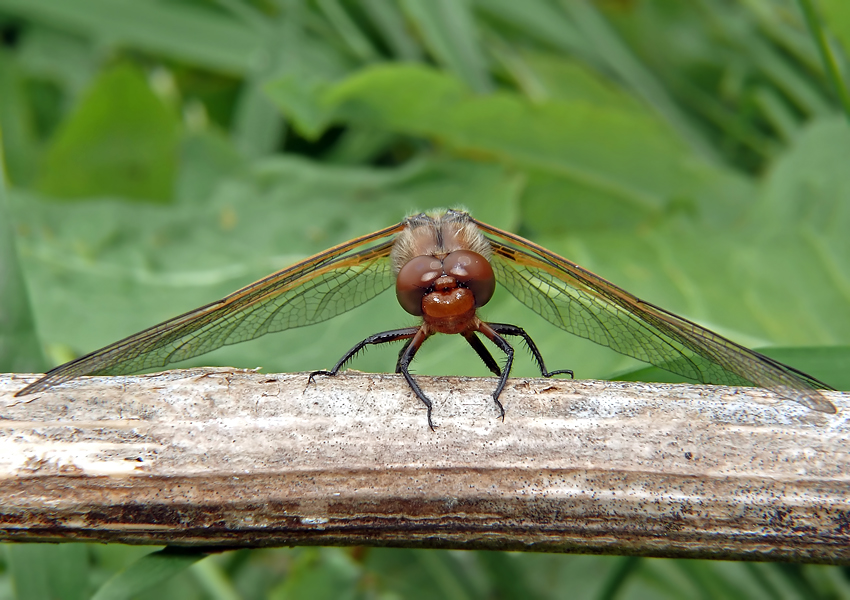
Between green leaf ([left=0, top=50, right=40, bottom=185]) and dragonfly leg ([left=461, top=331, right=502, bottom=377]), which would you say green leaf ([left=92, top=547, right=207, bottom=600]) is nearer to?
dragonfly leg ([left=461, top=331, right=502, bottom=377])

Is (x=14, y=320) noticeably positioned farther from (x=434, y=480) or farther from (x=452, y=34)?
(x=452, y=34)

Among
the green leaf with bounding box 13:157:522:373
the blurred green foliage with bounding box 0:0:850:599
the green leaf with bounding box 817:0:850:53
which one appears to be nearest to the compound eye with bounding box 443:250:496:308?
the blurred green foliage with bounding box 0:0:850:599

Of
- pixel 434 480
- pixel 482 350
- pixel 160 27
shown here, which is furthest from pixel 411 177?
pixel 434 480

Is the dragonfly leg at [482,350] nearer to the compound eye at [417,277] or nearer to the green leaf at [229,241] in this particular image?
the compound eye at [417,277]

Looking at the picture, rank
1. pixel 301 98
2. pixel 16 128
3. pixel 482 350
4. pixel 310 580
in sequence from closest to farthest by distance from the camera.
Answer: pixel 482 350 < pixel 310 580 < pixel 301 98 < pixel 16 128

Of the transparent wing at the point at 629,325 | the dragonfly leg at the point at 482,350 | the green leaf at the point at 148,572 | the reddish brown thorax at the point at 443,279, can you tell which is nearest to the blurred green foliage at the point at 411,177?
the green leaf at the point at 148,572
